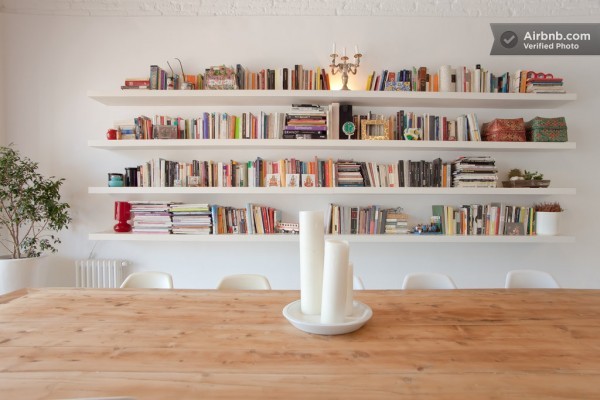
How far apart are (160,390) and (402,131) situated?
2.52 m

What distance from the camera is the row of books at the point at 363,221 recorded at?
2627 mm

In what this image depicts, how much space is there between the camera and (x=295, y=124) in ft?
8.50

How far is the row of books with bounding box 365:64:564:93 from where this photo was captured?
2.62 m

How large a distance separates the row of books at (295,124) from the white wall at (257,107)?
20 cm

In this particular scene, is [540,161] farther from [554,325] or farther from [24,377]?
[24,377]

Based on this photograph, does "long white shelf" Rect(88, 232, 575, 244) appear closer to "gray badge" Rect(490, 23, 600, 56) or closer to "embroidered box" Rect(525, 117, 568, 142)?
"embroidered box" Rect(525, 117, 568, 142)

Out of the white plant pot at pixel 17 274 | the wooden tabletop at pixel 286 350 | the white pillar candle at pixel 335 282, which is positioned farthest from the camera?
the white plant pot at pixel 17 274

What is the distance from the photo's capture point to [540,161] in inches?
110

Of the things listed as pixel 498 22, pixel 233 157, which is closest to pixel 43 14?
pixel 233 157

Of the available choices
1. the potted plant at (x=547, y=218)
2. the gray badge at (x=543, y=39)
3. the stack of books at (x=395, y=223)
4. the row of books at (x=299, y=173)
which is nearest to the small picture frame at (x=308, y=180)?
the row of books at (x=299, y=173)

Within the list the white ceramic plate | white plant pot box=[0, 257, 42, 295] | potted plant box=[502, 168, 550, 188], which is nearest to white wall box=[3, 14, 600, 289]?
potted plant box=[502, 168, 550, 188]

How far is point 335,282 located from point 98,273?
103 inches

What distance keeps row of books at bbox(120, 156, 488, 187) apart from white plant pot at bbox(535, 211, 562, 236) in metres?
0.58

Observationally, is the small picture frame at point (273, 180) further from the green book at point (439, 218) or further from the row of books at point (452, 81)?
the green book at point (439, 218)
